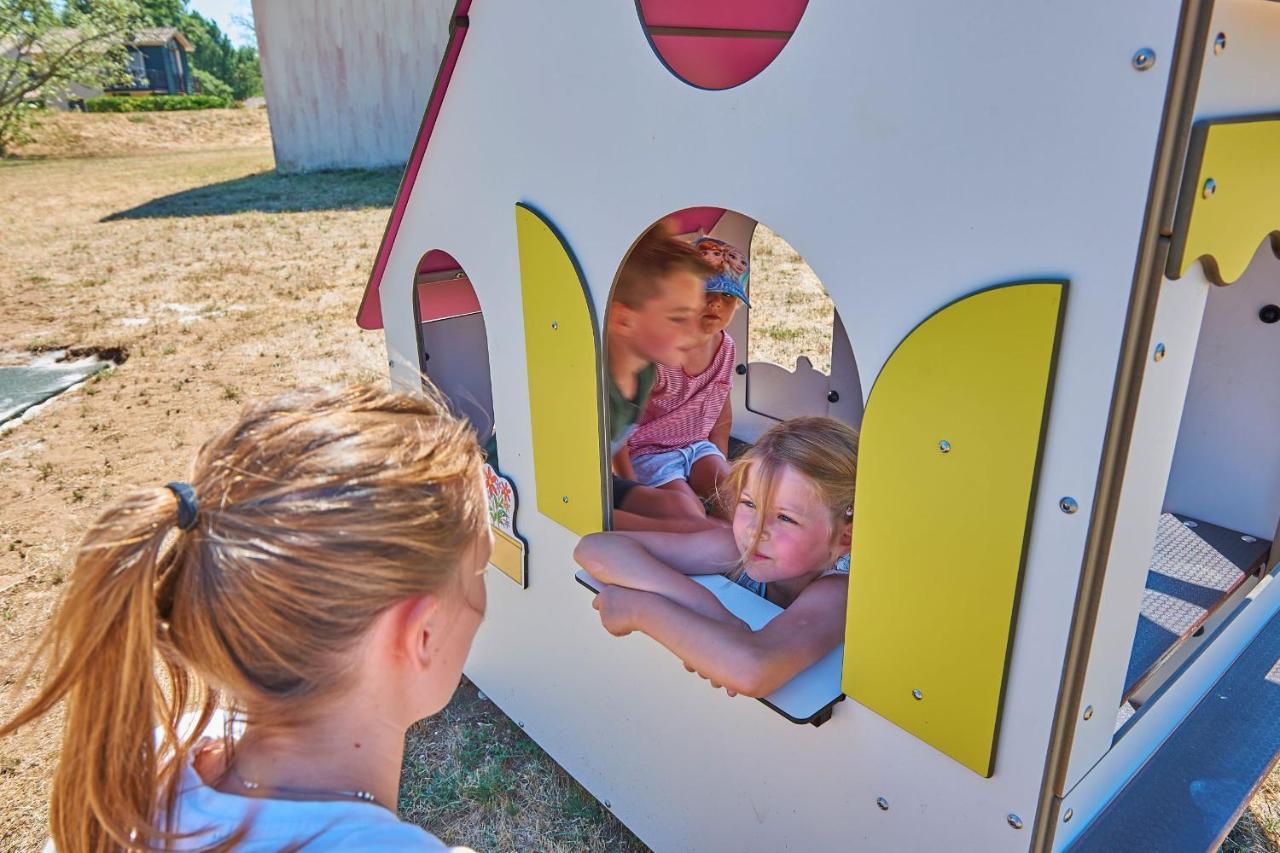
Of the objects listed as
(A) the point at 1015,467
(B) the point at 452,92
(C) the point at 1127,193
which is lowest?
(A) the point at 1015,467

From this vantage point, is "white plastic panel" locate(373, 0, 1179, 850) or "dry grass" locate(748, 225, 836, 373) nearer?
"white plastic panel" locate(373, 0, 1179, 850)

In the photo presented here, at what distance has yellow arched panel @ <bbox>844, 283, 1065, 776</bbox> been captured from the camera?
1.06 metres

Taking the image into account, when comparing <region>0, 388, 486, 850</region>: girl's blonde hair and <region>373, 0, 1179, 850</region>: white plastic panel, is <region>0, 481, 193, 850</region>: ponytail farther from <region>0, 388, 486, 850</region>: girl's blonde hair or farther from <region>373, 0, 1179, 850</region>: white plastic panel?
<region>373, 0, 1179, 850</region>: white plastic panel

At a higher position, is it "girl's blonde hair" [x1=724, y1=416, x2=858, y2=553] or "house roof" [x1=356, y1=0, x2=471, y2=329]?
"house roof" [x1=356, y1=0, x2=471, y2=329]

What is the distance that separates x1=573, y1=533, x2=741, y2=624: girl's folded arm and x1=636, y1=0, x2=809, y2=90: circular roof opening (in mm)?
1148

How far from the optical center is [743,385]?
348 cm

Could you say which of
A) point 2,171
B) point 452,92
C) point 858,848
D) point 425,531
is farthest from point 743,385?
point 2,171

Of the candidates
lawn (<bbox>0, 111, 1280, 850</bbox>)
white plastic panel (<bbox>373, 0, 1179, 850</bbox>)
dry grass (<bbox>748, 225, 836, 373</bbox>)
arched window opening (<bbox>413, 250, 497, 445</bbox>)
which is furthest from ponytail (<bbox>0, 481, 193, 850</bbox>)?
dry grass (<bbox>748, 225, 836, 373</bbox>)

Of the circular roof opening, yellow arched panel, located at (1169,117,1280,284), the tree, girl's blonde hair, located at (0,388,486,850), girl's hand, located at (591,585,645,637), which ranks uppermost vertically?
the tree

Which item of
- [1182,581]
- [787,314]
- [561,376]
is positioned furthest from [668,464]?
[787,314]

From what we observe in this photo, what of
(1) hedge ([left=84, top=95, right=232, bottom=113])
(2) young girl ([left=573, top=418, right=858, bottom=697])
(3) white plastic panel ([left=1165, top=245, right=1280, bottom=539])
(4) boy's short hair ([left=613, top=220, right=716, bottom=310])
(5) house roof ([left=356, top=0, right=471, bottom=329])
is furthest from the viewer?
(1) hedge ([left=84, top=95, right=232, bottom=113])

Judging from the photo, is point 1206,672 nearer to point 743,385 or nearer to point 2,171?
point 743,385

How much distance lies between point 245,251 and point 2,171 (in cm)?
1089

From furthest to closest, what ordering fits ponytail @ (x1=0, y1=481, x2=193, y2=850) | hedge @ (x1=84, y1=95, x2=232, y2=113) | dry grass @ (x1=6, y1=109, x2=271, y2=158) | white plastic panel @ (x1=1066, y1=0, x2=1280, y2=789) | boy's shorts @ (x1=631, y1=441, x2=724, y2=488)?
1. hedge @ (x1=84, y1=95, x2=232, y2=113)
2. dry grass @ (x1=6, y1=109, x2=271, y2=158)
3. boy's shorts @ (x1=631, y1=441, x2=724, y2=488)
4. white plastic panel @ (x1=1066, y1=0, x2=1280, y2=789)
5. ponytail @ (x1=0, y1=481, x2=193, y2=850)
